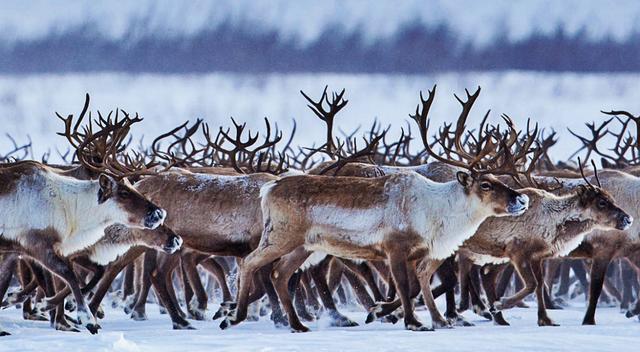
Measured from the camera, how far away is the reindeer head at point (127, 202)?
31.9 ft

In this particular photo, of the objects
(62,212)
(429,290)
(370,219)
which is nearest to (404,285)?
(370,219)

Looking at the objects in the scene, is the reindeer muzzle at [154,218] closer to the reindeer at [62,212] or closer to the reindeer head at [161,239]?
the reindeer at [62,212]

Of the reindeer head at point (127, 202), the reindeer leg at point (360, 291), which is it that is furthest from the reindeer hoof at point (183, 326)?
the reindeer leg at point (360, 291)

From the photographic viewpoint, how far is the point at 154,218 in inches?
380

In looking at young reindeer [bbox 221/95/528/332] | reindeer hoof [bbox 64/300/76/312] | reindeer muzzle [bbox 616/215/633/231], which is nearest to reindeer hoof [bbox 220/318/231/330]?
young reindeer [bbox 221/95/528/332]

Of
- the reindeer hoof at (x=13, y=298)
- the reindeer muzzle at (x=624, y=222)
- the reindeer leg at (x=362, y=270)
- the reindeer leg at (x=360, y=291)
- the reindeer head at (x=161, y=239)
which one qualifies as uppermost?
the reindeer muzzle at (x=624, y=222)

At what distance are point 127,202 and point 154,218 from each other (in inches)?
10.3

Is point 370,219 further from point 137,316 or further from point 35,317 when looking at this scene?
point 137,316

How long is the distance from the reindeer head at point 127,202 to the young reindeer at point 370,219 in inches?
30.5

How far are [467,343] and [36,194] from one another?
3.25m

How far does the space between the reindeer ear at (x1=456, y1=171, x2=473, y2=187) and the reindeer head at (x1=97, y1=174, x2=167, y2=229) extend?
217cm

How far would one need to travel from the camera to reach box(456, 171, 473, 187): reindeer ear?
10.0 metres

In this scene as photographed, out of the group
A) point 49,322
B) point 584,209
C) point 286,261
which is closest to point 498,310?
point 584,209

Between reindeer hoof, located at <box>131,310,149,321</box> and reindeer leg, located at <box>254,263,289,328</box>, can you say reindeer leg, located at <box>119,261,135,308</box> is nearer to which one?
reindeer hoof, located at <box>131,310,149,321</box>
